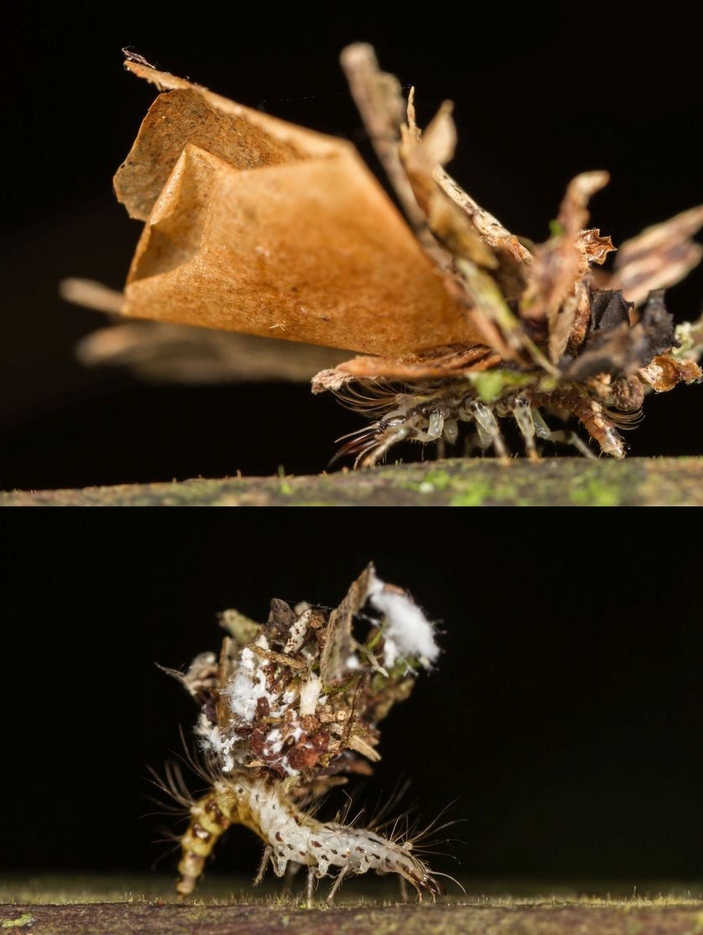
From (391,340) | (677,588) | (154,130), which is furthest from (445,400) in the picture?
(154,130)

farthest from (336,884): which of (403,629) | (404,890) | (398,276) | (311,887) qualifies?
(398,276)

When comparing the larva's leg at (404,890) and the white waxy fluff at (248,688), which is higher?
the white waxy fluff at (248,688)

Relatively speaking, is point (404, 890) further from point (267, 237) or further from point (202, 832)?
point (267, 237)

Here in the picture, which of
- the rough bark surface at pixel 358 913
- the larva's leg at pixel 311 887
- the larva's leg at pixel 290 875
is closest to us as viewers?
the rough bark surface at pixel 358 913

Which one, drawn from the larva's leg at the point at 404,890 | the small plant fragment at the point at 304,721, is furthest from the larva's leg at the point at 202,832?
the larva's leg at the point at 404,890

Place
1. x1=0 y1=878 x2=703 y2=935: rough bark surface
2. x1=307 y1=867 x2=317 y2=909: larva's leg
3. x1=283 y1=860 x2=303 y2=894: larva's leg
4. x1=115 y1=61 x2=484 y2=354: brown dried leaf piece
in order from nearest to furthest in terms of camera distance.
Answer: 1. x1=115 y1=61 x2=484 y2=354: brown dried leaf piece
2. x1=0 y1=878 x2=703 y2=935: rough bark surface
3. x1=307 y1=867 x2=317 y2=909: larva's leg
4. x1=283 y1=860 x2=303 y2=894: larva's leg

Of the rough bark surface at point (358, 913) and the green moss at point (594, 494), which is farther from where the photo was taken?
the rough bark surface at point (358, 913)

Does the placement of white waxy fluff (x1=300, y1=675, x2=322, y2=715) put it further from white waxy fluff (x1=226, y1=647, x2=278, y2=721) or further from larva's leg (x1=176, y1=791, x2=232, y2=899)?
larva's leg (x1=176, y1=791, x2=232, y2=899)

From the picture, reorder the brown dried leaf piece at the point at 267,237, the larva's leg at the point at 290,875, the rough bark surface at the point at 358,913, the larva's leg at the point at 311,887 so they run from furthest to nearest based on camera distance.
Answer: the larva's leg at the point at 290,875 → the larva's leg at the point at 311,887 → the rough bark surface at the point at 358,913 → the brown dried leaf piece at the point at 267,237

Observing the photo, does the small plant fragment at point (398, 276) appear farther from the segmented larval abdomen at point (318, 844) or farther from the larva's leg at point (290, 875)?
the larva's leg at point (290, 875)

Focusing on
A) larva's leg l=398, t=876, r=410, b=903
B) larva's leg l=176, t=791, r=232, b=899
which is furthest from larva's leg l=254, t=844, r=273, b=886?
larva's leg l=398, t=876, r=410, b=903
